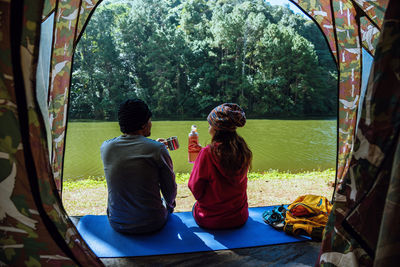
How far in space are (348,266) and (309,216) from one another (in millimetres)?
1170

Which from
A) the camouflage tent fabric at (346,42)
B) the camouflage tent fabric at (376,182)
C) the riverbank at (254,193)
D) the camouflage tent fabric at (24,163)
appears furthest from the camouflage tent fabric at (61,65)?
the camouflage tent fabric at (346,42)

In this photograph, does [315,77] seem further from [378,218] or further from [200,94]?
[378,218]

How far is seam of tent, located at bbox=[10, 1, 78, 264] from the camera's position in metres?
0.83

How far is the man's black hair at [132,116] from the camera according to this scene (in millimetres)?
1608

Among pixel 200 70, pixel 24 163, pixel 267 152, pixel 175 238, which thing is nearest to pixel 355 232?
pixel 24 163

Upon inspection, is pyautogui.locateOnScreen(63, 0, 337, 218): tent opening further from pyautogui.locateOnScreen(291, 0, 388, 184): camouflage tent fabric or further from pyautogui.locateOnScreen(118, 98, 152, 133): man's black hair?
pyautogui.locateOnScreen(118, 98, 152, 133): man's black hair

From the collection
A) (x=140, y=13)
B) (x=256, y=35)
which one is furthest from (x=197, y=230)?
(x=140, y=13)

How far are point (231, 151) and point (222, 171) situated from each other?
0.46ft

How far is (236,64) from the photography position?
2145 cm

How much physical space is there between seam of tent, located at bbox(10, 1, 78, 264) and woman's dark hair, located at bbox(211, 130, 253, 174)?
39.3 inches

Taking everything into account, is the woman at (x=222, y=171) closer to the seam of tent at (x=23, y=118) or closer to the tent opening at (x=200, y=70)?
the seam of tent at (x=23, y=118)

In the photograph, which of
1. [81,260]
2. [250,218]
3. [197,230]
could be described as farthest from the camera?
[250,218]

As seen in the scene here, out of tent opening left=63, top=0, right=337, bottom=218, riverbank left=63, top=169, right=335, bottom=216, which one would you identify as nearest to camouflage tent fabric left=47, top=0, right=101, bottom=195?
riverbank left=63, top=169, right=335, bottom=216

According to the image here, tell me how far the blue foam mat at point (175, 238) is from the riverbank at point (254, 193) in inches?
43.5
